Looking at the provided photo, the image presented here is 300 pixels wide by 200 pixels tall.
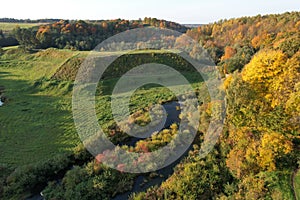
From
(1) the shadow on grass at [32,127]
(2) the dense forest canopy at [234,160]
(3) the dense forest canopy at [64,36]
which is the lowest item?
(1) the shadow on grass at [32,127]

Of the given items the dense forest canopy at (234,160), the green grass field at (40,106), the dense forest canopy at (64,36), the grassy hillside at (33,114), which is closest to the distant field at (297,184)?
the dense forest canopy at (234,160)

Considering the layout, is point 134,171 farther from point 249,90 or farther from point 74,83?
point 74,83

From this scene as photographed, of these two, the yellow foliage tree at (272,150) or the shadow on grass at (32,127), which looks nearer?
the yellow foliage tree at (272,150)

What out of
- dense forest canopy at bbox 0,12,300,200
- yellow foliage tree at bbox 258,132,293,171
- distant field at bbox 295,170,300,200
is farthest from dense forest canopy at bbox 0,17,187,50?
distant field at bbox 295,170,300,200

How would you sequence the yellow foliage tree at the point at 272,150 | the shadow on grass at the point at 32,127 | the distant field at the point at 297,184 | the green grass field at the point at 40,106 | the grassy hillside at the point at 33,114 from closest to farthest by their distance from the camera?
1. the distant field at the point at 297,184
2. the yellow foliage tree at the point at 272,150
3. the shadow on grass at the point at 32,127
4. the grassy hillside at the point at 33,114
5. the green grass field at the point at 40,106

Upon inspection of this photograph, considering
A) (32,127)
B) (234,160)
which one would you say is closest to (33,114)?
(32,127)

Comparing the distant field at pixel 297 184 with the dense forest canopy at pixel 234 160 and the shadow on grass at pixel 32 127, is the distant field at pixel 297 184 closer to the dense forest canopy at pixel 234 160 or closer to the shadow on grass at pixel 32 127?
the dense forest canopy at pixel 234 160

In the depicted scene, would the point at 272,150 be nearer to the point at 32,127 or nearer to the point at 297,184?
the point at 297,184

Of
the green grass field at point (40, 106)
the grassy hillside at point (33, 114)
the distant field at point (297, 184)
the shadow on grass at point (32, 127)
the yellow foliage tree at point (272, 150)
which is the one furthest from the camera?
the green grass field at point (40, 106)

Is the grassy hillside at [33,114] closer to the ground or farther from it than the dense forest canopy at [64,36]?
closer to the ground

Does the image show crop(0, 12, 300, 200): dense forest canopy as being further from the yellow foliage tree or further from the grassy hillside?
the grassy hillside

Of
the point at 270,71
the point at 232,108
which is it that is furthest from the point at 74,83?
the point at 270,71
